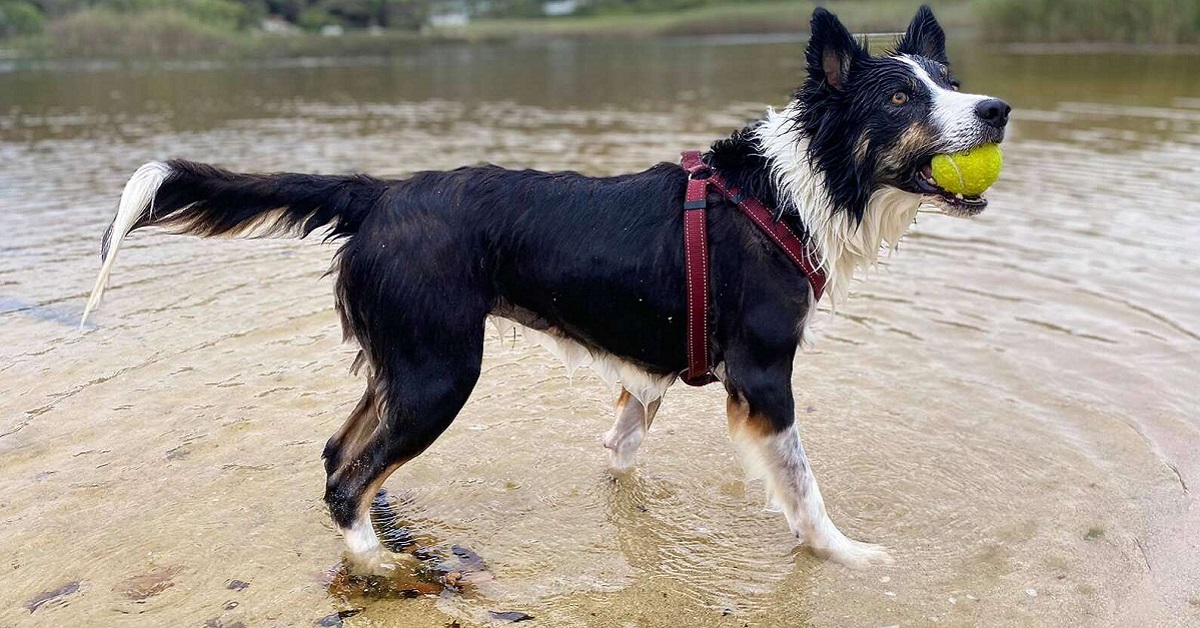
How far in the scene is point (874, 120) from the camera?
4148mm

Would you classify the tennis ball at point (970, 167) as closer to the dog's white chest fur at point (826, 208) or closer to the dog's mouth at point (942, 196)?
A: the dog's mouth at point (942, 196)

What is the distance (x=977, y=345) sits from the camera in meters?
7.15

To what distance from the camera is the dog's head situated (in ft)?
13.4

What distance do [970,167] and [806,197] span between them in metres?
0.71

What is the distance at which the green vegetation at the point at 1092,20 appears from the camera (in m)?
28.3

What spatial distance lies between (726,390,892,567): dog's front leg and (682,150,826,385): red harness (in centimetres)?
38

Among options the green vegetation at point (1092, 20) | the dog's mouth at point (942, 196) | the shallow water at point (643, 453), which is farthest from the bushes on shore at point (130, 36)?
the dog's mouth at point (942, 196)

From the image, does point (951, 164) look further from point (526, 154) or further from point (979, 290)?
point (526, 154)

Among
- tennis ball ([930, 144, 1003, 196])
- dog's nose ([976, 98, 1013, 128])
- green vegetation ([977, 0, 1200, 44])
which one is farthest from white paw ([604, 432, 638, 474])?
green vegetation ([977, 0, 1200, 44])

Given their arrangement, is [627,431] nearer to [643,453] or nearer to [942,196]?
[643,453]

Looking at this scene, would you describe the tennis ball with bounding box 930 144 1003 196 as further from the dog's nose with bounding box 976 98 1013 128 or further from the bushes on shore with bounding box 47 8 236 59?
the bushes on shore with bounding box 47 8 236 59

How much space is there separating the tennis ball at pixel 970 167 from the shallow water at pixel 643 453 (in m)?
1.81

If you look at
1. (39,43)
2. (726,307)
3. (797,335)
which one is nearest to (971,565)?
(797,335)

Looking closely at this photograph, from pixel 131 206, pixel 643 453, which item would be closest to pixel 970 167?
pixel 643 453
